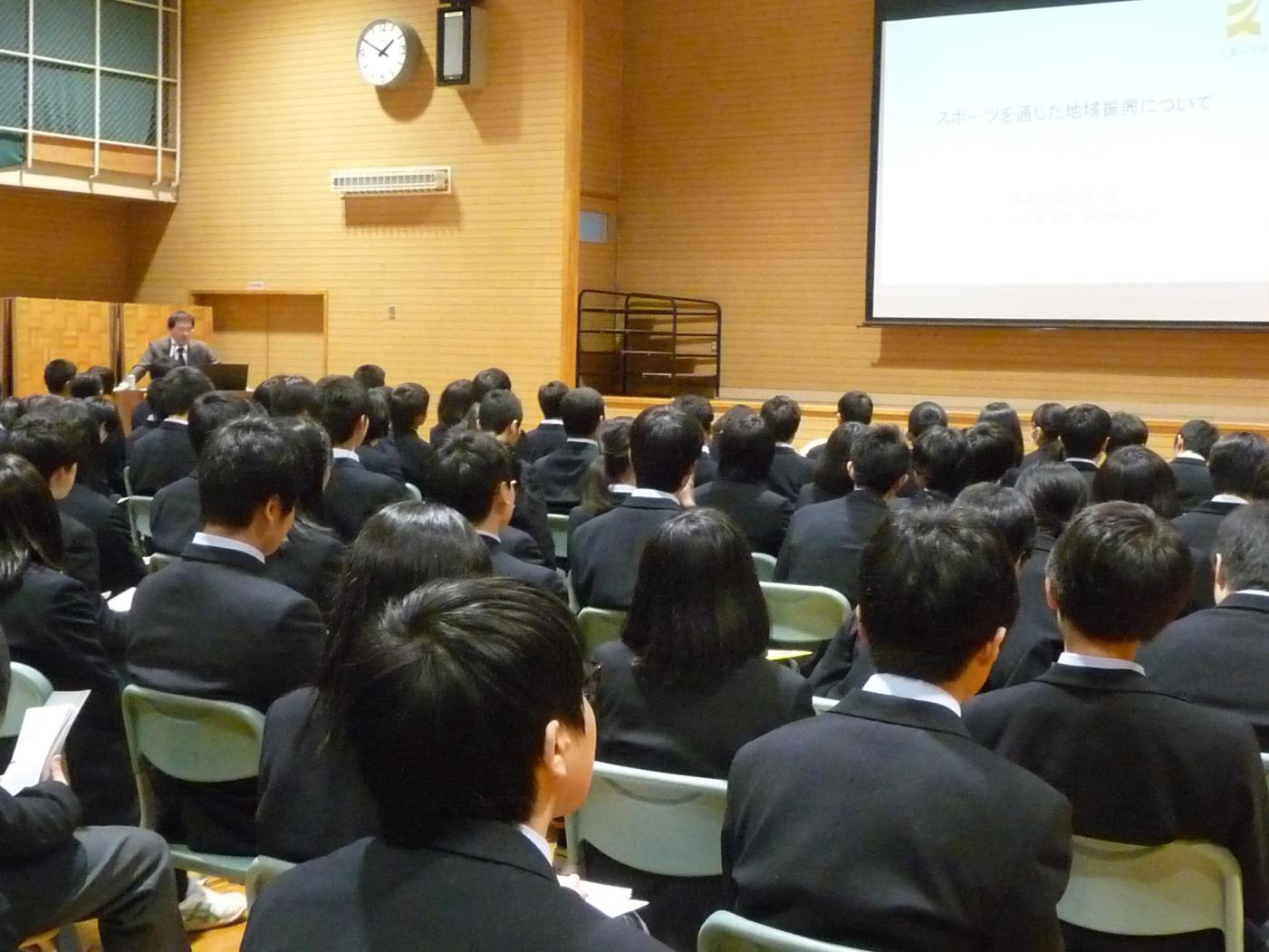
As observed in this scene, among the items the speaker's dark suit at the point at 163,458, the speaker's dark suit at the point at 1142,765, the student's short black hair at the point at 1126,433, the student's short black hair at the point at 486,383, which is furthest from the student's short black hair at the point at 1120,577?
the student's short black hair at the point at 486,383

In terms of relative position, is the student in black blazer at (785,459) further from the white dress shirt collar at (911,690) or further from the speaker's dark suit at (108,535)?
the white dress shirt collar at (911,690)

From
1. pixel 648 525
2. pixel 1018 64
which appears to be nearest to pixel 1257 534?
pixel 648 525

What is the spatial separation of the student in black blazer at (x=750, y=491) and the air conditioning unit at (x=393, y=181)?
24.0 ft

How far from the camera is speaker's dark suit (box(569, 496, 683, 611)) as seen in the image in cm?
371

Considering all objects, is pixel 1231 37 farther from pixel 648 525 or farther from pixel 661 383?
pixel 648 525

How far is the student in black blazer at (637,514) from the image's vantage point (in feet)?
12.2

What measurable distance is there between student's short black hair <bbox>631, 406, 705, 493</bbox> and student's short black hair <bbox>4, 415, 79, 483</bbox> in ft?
5.44

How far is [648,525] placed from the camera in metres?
3.77

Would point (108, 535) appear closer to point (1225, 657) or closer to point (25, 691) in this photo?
point (25, 691)

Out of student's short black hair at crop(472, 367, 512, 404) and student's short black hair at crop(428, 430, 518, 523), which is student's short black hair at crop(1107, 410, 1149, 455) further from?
student's short black hair at crop(428, 430, 518, 523)

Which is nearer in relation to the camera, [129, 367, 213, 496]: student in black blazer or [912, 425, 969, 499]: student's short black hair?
[912, 425, 969, 499]: student's short black hair

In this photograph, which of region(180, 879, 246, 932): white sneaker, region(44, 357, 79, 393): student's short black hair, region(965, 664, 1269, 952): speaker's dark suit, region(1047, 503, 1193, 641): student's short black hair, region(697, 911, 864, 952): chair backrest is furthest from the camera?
region(44, 357, 79, 393): student's short black hair

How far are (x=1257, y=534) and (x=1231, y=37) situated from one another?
790cm

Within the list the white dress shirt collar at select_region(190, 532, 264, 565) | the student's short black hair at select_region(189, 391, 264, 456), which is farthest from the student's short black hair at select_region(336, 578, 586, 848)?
the student's short black hair at select_region(189, 391, 264, 456)
